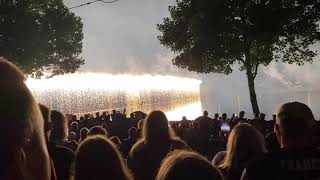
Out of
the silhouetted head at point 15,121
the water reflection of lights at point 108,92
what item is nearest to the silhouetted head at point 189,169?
the silhouetted head at point 15,121

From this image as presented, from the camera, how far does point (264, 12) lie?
2938 cm

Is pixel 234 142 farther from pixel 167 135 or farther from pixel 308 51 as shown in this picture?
pixel 308 51

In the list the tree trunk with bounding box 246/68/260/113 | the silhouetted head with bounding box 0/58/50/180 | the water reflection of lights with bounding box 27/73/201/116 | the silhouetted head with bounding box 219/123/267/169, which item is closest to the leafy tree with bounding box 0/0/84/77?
the water reflection of lights with bounding box 27/73/201/116

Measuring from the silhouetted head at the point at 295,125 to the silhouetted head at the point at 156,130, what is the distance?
2601 millimetres

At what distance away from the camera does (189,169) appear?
2.59 metres

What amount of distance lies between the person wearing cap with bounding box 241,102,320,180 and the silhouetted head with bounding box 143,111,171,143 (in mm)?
2476

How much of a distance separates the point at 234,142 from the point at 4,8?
30.8 m

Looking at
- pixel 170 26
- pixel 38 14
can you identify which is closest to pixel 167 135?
pixel 170 26

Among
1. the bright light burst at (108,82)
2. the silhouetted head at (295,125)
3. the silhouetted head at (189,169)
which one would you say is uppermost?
the bright light burst at (108,82)

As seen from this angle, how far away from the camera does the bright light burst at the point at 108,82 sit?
219 ft

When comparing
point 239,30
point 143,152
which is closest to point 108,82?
point 239,30

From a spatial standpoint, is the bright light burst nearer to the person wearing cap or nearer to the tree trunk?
the tree trunk

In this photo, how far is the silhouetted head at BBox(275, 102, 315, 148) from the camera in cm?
375

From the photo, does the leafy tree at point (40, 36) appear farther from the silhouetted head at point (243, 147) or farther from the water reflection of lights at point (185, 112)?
the water reflection of lights at point (185, 112)
